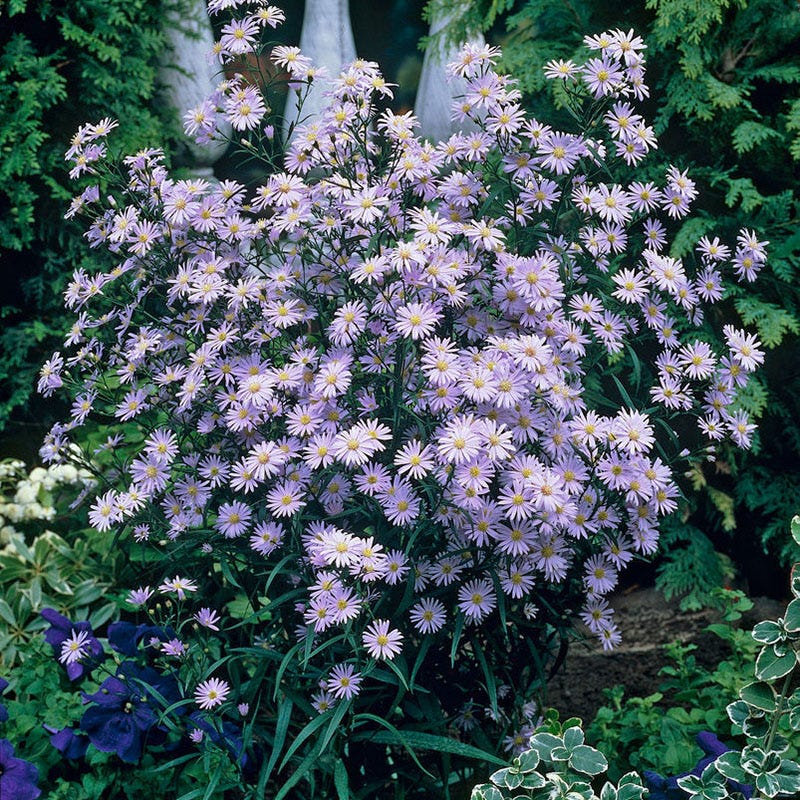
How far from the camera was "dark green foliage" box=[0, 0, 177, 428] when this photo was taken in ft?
11.7

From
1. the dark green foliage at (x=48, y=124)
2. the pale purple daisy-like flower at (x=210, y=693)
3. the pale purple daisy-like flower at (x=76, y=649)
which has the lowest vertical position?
the pale purple daisy-like flower at (x=76, y=649)

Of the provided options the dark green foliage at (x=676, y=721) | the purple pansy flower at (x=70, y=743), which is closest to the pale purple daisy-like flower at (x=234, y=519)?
the purple pansy flower at (x=70, y=743)

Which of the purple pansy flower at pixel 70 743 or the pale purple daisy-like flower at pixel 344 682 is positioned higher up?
the pale purple daisy-like flower at pixel 344 682

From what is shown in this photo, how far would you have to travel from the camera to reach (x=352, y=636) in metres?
1.70

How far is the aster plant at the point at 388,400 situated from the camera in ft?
5.69

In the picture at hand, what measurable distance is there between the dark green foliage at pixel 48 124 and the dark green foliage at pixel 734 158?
142 centimetres

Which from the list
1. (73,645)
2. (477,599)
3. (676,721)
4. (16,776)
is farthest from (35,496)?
(676,721)

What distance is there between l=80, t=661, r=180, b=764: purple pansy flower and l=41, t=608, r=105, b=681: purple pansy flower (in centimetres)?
6

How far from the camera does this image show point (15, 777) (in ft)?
6.21

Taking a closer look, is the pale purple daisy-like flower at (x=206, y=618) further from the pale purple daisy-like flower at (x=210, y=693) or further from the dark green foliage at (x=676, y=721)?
the dark green foliage at (x=676, y=721)

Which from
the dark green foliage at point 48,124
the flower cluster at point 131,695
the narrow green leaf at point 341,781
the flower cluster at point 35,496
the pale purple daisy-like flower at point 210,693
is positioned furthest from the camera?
the dark green foliage at point 48,124

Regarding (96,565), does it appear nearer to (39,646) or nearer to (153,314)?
(39,646)

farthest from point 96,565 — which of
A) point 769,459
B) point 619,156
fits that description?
point 769,459

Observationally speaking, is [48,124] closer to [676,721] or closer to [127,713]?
[127,713]
